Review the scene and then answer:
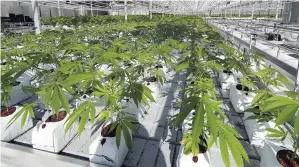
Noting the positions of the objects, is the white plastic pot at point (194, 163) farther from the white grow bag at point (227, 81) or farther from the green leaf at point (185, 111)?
the white grow bag at point (227, 81)

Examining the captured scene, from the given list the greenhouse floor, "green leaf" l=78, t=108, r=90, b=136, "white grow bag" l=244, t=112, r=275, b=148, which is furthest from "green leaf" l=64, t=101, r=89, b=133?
"white grow bag" l=244, t=112, r=275, b=148

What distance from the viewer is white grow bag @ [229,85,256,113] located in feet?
8.85

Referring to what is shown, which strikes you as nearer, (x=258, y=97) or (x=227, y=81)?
(x=258, y=97)

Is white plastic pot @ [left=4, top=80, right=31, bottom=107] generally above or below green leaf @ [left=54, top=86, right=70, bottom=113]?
below

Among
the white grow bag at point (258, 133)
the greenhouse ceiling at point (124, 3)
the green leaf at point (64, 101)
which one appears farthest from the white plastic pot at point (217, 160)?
the greenhouse ceiling at point (124, 3)

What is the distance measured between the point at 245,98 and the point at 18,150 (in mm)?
2575

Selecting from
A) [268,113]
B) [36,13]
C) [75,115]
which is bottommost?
[268,113]

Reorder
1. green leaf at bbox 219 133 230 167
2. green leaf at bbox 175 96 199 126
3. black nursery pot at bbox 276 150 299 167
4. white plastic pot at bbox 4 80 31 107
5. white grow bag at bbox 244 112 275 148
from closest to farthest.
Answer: green leaf at bbox 219 133 230 167 → green leaf at bbox 175 96 199 126 → black nursery pot at bbox 276 150 299 167 → white grow bag at bbox 244 112 275 148 → white plastic pot at bbox 4 80 31 107

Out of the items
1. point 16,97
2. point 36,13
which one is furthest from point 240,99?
point 36,13

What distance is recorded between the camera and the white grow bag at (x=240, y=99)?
2.70 meters

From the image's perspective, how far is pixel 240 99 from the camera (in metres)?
2.79

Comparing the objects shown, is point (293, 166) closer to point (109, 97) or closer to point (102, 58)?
point (109, 97)

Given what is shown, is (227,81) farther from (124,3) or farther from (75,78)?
(124,3)

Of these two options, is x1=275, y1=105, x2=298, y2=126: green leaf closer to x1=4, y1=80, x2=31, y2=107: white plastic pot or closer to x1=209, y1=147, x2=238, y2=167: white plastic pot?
x1=209, y1=147, x2=238, y2=167: white plastic pot
